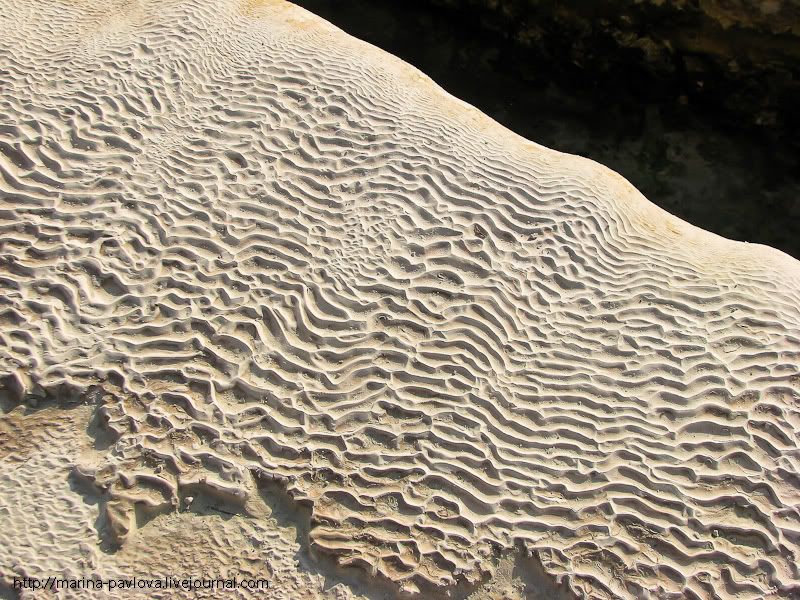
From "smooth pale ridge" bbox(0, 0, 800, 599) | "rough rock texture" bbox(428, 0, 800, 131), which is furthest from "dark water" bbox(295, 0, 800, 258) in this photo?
"smooth pale ridge" bbox(0, 0, 800, 599)

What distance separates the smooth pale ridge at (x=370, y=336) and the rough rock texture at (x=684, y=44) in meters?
3.39

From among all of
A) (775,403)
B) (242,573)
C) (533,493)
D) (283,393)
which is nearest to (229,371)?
(283,393)

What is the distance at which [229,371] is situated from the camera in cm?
513

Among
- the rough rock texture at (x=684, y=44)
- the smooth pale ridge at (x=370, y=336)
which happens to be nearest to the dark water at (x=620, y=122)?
the rough rock texture at (x=684, y=44)

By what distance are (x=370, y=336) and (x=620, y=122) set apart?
19.3 ft

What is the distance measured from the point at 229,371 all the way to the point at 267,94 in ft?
8.76

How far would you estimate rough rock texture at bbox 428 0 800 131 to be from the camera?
8602mm

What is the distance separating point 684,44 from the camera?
9125 millimetres

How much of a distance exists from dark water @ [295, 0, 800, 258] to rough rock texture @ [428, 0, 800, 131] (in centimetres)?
17

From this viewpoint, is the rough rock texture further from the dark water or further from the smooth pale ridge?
the smooth pale ridge

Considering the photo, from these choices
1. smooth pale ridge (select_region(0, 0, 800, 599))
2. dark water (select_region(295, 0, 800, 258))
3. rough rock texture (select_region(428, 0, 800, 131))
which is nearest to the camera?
smooth pale ridge (select_region(0, 0, 800, 599))

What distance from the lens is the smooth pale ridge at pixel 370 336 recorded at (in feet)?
15.2

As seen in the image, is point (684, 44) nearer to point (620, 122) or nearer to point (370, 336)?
point (620, 122)

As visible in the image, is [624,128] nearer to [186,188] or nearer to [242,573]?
[186,188]
